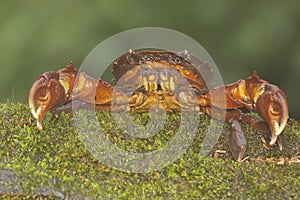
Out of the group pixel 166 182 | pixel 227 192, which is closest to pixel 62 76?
pixel 166 182

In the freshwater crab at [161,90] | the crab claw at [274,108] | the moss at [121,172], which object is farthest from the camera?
the freshwater crab at [161,90]

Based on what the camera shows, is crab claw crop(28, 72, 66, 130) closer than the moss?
No

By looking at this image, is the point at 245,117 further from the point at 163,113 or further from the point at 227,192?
the point at 227,192

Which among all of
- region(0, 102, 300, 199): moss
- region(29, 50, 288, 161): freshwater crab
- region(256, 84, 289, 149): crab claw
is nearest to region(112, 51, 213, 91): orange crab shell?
region(29, 50, 288, 161): freshwater crab

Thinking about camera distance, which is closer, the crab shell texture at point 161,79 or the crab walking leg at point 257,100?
the crab walking leg at point 257,100

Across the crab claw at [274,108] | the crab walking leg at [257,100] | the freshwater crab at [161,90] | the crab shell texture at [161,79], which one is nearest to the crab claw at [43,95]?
the freshwater crab at [161,90]

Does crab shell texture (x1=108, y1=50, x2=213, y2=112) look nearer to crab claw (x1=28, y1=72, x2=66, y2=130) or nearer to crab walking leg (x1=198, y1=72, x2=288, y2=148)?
crab walking leg (x1=198, y1=72, x2=288, y2=148)

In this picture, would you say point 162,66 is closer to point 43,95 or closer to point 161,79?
point 161,79

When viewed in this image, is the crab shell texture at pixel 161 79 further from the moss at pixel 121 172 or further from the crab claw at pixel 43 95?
the crab claw at pixel 43 95
